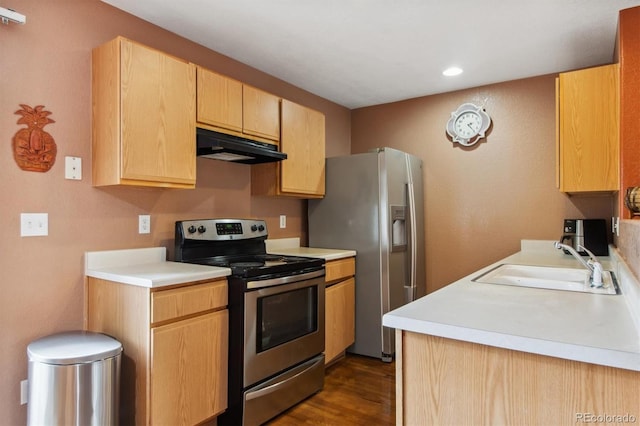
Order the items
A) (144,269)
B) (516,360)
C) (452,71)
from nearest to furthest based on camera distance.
Result: (516,360) < (144,269) < (452,71)

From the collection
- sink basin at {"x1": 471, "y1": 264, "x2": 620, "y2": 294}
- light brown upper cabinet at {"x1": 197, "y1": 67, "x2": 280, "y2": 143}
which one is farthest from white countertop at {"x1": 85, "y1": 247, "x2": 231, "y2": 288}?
sink basin at {"x1": 471, "y1": 264, "x2": 620, "y2": 294}

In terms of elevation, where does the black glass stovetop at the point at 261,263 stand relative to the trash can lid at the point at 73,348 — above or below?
above

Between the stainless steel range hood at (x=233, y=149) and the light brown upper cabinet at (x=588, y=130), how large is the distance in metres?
1.89

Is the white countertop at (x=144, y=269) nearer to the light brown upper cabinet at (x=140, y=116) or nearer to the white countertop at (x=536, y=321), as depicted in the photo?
the light brown upper cabinet at (x=140, y=116)

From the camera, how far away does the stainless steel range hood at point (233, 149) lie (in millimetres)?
2383

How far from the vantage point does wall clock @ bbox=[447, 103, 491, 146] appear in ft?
11.6

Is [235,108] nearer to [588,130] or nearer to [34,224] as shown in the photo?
[34,224]

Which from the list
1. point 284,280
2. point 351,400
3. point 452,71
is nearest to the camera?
point 284,280

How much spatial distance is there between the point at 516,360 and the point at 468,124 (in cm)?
302

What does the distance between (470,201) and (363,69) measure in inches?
62.3

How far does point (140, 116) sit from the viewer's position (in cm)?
205

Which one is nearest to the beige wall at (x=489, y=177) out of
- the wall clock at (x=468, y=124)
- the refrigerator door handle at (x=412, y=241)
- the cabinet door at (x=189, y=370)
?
the wall clock at (x=468, y=124)

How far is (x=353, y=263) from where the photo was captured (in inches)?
130

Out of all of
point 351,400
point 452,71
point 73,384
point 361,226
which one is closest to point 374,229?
point 361,226
